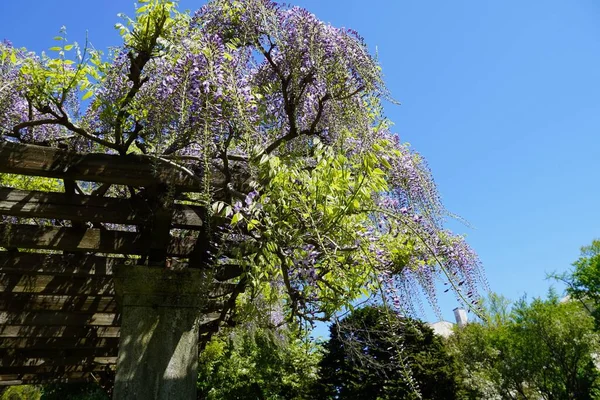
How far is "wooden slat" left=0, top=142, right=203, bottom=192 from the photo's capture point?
8.34 ft

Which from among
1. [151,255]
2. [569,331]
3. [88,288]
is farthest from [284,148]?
[569,331]

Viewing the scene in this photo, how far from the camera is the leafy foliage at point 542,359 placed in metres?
12.3

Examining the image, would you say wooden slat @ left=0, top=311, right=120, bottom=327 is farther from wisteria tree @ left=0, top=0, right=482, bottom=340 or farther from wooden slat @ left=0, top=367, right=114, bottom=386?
wooden slat @ left=0, top=367, right=114, bottom=386

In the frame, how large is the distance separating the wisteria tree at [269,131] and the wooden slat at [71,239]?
1.86ft

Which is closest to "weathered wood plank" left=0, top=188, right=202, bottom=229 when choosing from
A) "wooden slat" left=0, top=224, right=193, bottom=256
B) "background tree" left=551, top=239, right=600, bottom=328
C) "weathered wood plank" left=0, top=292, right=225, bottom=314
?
"wooden slat" left=0, top=224, right=193, bottom=256

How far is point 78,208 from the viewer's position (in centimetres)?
291

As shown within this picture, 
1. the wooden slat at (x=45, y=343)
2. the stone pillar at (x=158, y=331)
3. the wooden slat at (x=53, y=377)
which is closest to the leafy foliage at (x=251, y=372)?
the wooden slat at (x=53, y=377)

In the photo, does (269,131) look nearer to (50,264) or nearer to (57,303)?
(50,264)

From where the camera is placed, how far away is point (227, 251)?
3.08m

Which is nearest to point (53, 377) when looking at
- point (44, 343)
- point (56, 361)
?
point (56, 361)

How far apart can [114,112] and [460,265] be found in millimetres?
2406

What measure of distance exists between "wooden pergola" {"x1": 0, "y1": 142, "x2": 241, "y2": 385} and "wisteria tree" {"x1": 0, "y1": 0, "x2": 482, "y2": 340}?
0.55 ft

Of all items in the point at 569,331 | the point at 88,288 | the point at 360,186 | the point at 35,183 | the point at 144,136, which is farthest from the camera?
the point at 569,331

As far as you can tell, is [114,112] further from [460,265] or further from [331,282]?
[460,265]
